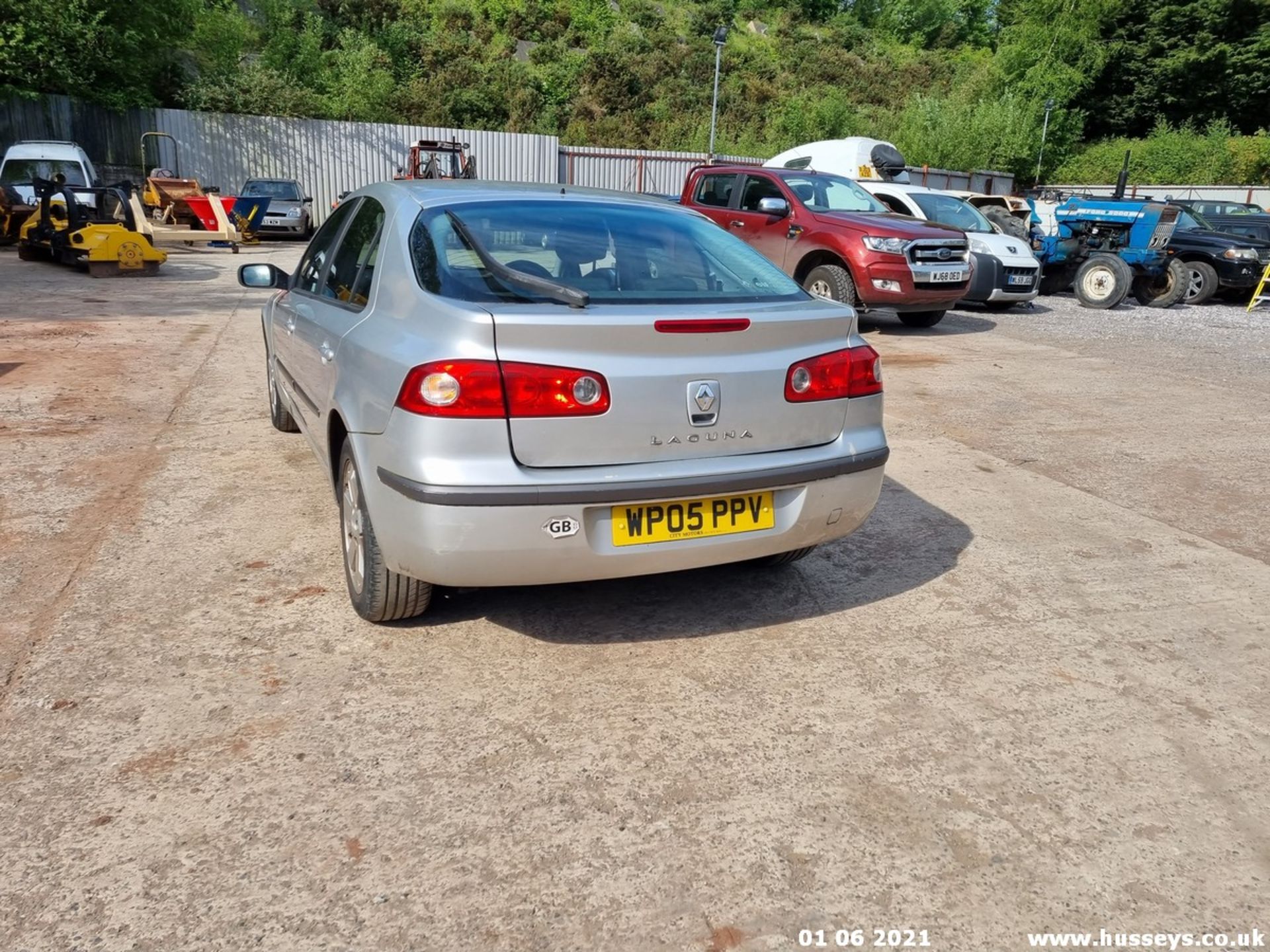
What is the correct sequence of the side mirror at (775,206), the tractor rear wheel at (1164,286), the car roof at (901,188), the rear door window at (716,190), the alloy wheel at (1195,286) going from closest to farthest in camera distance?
the side mirror at (775,206)
the rear door window at (716,190)
the car roof at (901,188)
the tractor rear wheel at (1164,286)
the alloy wheel at (1195,286)

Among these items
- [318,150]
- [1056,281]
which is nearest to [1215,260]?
[1056,281]

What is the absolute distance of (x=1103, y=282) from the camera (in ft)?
48.2

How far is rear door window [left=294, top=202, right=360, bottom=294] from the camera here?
4285mm

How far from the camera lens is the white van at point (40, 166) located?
60.4 ft

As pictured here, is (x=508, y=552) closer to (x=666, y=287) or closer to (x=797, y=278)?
(x=666, y=287)

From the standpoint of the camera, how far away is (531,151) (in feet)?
97.3

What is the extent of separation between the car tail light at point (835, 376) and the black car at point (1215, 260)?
14652 millimetres

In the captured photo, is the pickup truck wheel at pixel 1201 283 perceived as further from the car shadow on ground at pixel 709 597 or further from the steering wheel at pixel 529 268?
the steering wheel at pixel 529 268

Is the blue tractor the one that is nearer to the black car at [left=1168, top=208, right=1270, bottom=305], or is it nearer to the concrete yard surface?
the black car at [left=1168, top=208, right=1270, bottom=305]

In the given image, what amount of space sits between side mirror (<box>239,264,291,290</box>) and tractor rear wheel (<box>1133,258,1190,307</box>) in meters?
14.5

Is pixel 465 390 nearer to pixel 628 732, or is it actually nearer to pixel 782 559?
pixel 628 732

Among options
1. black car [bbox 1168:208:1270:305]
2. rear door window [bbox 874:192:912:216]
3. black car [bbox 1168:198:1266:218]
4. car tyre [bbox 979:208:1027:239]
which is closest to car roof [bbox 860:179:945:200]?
rear door window [bbox 874:192:912:216]

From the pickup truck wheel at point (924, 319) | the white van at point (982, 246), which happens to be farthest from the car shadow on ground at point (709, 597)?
the white van at point (982, 246)

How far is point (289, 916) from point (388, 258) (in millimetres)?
2185
